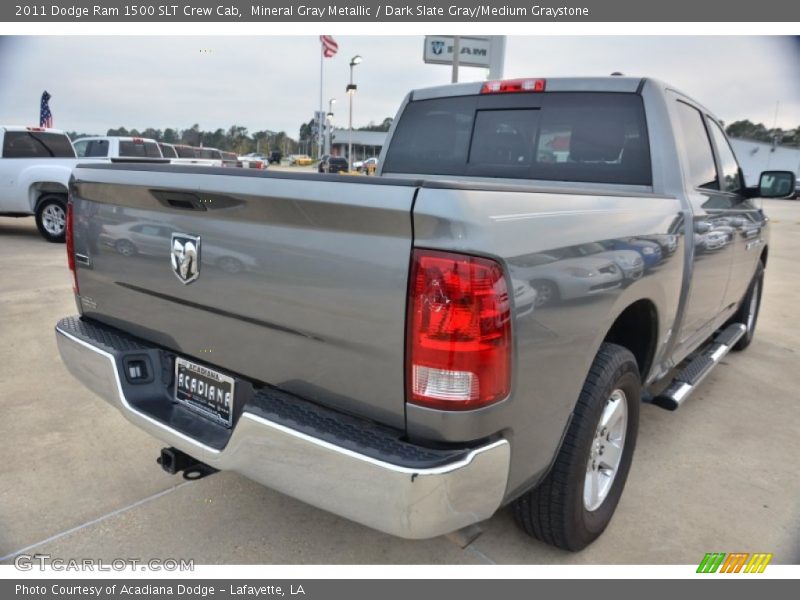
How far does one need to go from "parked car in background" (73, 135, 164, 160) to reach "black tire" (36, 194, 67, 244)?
98.4 inches

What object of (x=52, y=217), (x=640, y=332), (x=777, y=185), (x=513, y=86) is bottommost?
(x=52, y=217)

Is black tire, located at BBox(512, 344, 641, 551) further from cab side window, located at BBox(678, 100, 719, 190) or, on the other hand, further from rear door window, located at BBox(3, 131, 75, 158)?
rear door window, located at BBox(3, 131, 75, 158)

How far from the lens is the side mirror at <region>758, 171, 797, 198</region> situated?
4.16 m

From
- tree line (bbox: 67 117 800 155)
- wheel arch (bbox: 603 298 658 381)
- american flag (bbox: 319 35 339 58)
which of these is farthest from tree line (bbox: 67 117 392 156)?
wheel arch (bbox: 603 298 658 381)

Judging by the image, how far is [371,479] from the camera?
65.8 inches

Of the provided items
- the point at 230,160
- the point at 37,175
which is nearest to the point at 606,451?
the point at 37,175

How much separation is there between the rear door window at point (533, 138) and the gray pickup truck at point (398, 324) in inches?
1.2

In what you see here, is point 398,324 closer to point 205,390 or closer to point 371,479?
point 371,479

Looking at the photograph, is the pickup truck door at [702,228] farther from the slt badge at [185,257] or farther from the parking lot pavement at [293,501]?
the slt badge at [185,257]

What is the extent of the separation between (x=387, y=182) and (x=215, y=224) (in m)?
0.69

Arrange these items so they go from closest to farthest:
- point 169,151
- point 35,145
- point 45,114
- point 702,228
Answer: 1. point 702,228
2. point 35,145
3. point 169,151
4. point 45,114

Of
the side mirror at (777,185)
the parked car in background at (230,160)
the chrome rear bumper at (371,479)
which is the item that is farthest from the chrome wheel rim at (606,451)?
the parked car in background at (230,160)

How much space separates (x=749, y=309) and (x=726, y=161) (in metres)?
1.75

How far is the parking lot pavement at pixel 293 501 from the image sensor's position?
7.99ft
